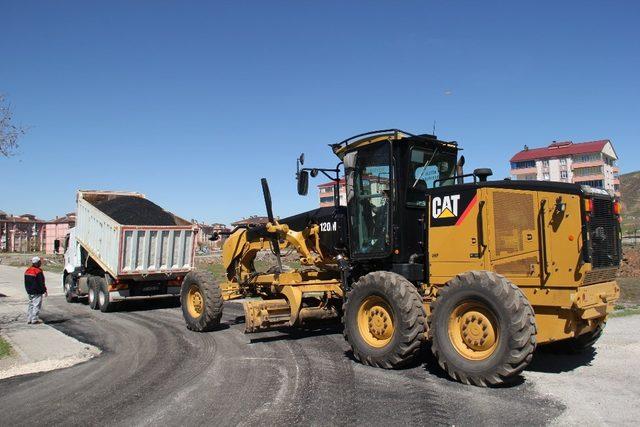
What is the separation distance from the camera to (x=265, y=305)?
9266 mm

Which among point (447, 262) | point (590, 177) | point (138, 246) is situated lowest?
point (447, 262)

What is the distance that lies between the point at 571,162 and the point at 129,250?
8494 cm

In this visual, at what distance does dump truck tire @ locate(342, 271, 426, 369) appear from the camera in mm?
6988

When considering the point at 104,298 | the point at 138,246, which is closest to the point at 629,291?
the point at 138,246

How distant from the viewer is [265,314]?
9.18m

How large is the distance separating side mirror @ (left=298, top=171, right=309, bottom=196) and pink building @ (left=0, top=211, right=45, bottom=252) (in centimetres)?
8723

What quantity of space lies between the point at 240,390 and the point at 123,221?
1000 centimetres

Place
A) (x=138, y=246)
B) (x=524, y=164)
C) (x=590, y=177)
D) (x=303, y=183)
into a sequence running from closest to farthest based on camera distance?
1. (x=303, y=183)
2. (x=138, y=246)
3. (x=590, y=177)
4. (x=524, y=164)

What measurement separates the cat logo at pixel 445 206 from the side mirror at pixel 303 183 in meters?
2.20

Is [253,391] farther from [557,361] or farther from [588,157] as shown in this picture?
[588,157]

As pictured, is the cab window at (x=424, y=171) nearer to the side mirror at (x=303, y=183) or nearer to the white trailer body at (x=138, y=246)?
the side mirror at (x=303, y=183)

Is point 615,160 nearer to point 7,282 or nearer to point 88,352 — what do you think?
point 7,282

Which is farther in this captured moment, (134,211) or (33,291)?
(134,211)

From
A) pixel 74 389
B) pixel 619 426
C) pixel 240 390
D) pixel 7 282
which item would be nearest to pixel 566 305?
pixel 619 426
